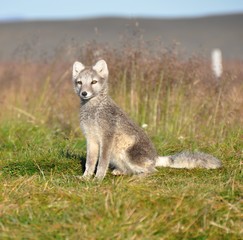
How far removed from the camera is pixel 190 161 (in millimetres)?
6645

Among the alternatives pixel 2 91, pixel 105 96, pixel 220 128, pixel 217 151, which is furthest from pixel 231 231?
pixel 2 91

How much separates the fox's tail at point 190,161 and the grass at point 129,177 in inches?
3.3

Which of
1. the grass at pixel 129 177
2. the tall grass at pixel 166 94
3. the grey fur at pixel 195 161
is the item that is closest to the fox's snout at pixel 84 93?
the grass at pixel 129 177

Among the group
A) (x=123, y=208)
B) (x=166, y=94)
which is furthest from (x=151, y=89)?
(x=123, y=208)

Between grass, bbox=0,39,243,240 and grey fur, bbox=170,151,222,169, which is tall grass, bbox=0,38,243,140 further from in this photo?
grey fur, bbox=170,151,222,169

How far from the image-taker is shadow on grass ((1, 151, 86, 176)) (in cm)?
654

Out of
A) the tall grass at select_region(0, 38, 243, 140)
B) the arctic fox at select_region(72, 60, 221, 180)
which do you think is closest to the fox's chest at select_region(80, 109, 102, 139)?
the arctic fox at select_region(72, 60, 221, 180)

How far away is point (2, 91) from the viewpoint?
11.4 meters

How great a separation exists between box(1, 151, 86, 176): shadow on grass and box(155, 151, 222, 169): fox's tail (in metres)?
0.93

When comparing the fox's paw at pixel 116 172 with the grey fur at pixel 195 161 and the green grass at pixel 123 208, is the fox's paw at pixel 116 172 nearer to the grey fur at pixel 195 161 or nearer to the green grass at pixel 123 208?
the green grass at pixel 123 208

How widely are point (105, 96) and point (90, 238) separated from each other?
2669 millimetres

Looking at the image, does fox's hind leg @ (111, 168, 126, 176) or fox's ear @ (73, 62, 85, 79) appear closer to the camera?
fox's hind leg @ (111, 168, 126, 176)

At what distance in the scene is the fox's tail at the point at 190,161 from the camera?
259 inches

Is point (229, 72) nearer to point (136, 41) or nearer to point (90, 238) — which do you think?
point (136, 41)
